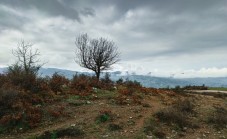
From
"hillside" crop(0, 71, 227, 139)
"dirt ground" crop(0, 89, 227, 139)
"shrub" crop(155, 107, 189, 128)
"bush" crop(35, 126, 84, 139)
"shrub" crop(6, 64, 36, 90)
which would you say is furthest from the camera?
"shrub" crop(6, 64, 36, 90)

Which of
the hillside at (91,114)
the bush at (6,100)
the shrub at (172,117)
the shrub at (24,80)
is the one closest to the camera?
the hillside at (91,114)

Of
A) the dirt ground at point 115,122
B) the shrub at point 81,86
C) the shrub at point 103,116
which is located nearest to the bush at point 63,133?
the dirt ground at point 115,122

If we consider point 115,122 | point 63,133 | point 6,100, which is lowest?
point 63,133

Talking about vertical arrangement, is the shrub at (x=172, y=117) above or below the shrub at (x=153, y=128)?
above

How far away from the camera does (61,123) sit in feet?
41.1

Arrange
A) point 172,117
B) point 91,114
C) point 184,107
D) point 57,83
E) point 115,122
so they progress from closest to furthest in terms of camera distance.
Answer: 1. point 115,122
2. point 91,114
3. point 172,117
4. point 184,107
5. point 57,83

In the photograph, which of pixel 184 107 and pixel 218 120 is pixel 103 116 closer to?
pixel 184 107

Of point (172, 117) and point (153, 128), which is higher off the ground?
point (172, 117)

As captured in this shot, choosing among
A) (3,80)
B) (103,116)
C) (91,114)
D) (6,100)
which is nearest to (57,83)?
(3,80)

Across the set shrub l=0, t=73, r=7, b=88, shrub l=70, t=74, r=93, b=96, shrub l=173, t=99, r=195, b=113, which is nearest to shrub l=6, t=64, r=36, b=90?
shrub l=0, t=73, r=7, b=88

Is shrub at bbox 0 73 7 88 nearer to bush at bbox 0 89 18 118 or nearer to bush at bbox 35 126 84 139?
bush at bbox 0 89 18 118

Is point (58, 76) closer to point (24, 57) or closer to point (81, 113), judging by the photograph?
point (81, 113)

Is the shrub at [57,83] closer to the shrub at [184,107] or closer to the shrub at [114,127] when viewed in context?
the shrub at [114,127]

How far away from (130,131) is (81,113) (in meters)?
2.62
